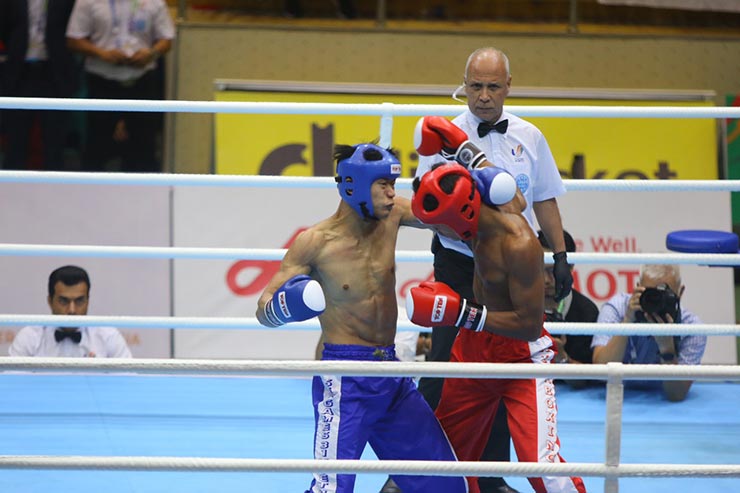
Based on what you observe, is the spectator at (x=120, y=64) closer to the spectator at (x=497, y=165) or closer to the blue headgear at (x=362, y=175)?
the spectator at (x=497, y=165)

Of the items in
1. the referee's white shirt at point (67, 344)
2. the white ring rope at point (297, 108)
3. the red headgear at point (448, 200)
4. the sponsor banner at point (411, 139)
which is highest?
the sponsor banner at point (411, 139)

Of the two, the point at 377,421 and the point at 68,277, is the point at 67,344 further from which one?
the point at 377,421

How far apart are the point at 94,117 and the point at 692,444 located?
3993 millimetres

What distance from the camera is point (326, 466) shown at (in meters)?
2.49

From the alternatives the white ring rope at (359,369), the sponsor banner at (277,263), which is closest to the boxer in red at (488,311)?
the white ring rope at (359,369)

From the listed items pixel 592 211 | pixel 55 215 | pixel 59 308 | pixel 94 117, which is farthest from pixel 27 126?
pixel 592 211

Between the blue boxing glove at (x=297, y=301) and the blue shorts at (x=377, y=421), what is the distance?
27 cm

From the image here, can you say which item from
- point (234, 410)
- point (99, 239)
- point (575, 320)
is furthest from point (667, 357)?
point (99, 239)

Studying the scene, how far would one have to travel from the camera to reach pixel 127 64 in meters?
6.27

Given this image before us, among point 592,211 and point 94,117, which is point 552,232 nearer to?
point 592,211

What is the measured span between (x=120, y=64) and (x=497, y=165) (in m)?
3.35

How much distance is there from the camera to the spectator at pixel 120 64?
622cm

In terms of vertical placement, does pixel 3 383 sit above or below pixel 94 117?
below

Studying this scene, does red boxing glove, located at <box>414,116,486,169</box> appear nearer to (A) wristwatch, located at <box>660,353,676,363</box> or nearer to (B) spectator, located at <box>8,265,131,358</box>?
(A) wristwatch, located at <box>660,353,676,363</box>
